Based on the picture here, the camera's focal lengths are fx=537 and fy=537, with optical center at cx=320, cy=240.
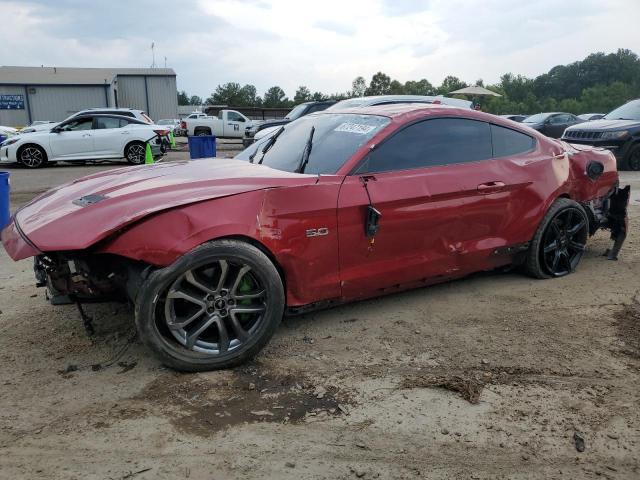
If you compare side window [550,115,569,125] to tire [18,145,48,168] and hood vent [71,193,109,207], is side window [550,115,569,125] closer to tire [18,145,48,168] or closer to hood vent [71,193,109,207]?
tire [18,145,48,168]

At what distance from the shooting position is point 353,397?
116 inches

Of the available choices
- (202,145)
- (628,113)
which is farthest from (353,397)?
(628,113)

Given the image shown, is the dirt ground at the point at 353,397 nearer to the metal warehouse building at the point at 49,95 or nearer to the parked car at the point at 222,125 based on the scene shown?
the parked car at the point at 222,125

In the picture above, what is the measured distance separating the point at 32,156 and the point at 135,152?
2.79 meters

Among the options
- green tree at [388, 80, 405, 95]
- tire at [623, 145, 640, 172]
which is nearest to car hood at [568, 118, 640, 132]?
tire at [623, 145, 640, 172]

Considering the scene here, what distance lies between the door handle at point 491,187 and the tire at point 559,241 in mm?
650

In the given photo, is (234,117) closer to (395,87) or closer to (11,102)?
(11,102)

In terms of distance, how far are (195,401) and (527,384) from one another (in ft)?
6.11

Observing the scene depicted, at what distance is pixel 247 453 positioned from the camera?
8.13ft

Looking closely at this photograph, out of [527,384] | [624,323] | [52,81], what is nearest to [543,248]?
[624,323]

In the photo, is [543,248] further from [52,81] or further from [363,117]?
[52,81]

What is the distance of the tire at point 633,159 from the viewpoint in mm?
12320

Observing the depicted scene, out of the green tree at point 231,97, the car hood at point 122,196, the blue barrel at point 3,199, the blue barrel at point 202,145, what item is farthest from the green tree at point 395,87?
the car hood at point 122,196

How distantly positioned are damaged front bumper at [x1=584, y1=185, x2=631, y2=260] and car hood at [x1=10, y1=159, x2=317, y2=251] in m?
3.20
